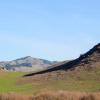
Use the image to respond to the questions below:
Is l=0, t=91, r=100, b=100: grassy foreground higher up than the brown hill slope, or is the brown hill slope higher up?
the brown hill slope

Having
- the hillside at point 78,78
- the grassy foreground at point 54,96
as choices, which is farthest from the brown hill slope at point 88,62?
the grassy foreground at point 54,96

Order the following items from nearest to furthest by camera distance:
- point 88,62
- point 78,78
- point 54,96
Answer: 1. point 54,96
2. point 78,78
3. point 88,62

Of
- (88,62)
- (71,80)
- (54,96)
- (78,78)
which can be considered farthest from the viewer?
(88,62)

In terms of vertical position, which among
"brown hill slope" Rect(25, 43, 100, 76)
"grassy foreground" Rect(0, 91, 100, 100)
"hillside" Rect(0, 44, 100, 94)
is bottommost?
"grassy foreground" Rect(0, 91, 100, 100)

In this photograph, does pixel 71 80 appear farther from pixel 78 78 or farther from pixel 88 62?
pixel 88 62

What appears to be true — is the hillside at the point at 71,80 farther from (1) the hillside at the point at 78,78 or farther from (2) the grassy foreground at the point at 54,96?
(2) the grassy foreground at the point at 54,96

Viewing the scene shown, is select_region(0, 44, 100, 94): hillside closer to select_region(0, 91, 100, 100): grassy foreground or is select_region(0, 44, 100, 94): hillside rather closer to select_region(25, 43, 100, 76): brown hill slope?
select_region(25, 43, 100, 76): brown hill slope

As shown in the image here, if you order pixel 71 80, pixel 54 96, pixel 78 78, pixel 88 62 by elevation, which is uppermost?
pixel 88 62

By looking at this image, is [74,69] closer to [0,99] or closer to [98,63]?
[98,63]

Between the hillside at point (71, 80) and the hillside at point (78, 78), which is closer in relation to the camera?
the hillside at point (71, 80)

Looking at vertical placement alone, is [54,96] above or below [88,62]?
Answer: below

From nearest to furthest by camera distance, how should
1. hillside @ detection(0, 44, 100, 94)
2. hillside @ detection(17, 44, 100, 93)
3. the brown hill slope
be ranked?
hillside @ detection(0, 44, 100, 94)
hillside @ detection(17, 44, 100, 93)
the brown hill slope

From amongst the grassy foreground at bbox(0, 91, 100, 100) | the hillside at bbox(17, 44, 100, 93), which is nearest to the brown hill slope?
the hillside at bbox(17, 44, 100, 93)

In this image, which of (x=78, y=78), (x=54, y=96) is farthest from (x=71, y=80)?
(x=54, y=96)
